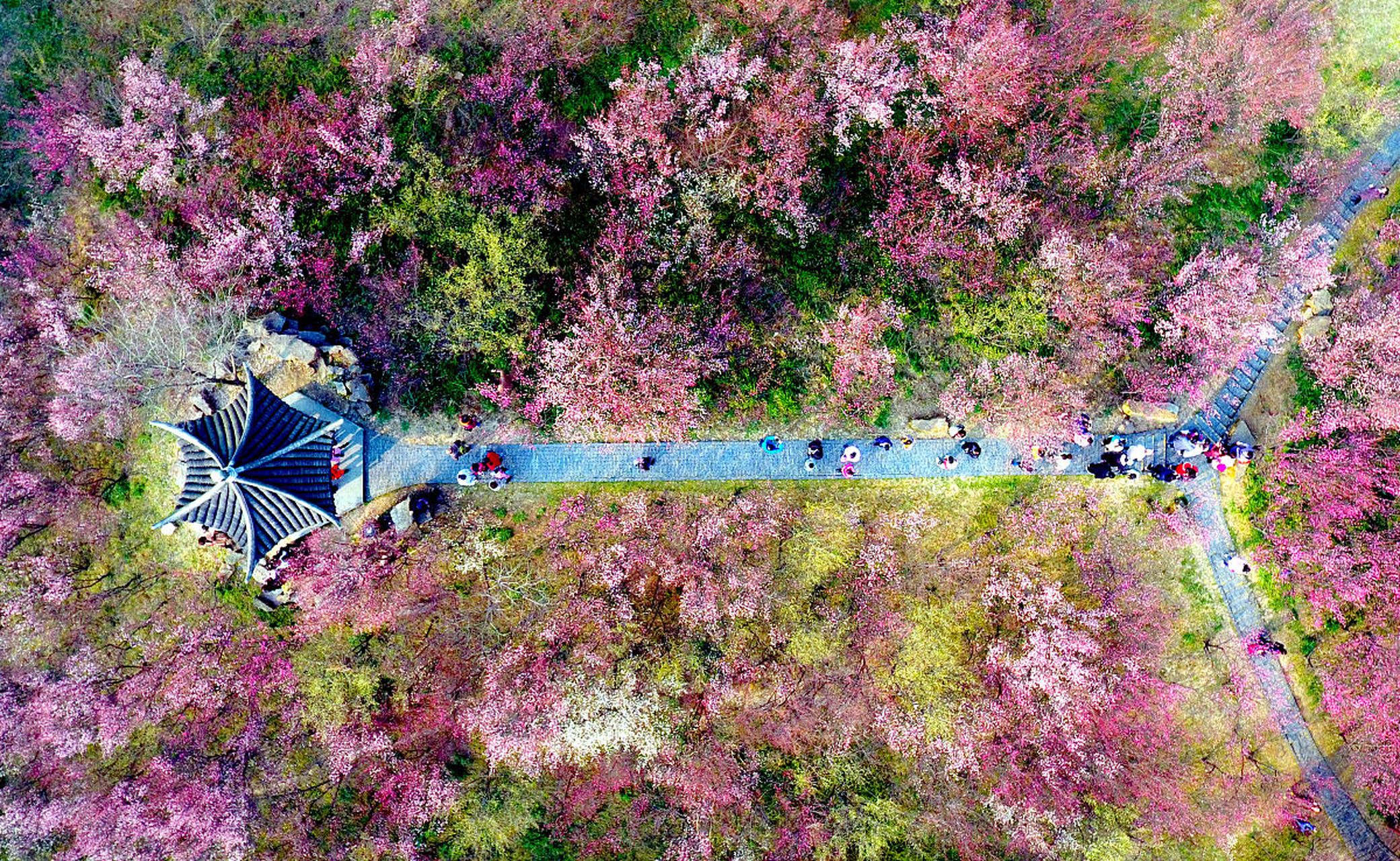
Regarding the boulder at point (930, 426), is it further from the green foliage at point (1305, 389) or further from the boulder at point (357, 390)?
the boulder at point (357, 390)

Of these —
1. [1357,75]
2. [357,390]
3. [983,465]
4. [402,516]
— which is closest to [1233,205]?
[1357,75]

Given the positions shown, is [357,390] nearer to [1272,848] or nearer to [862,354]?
[862,354]

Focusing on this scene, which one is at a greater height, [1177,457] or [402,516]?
[402,516]

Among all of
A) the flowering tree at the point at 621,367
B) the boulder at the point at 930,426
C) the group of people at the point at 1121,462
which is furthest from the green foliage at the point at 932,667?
the flowering tree at the point at 621,367

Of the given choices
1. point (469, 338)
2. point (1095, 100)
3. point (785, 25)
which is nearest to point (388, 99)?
point (469, 338)

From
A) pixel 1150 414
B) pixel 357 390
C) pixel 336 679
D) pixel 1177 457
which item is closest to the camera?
pixel 357 390

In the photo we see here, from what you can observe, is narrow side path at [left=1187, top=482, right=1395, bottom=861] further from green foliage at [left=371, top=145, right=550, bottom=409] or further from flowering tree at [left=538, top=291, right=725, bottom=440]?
green foliage at [left=371, top=145, right=550, bottom=409]
